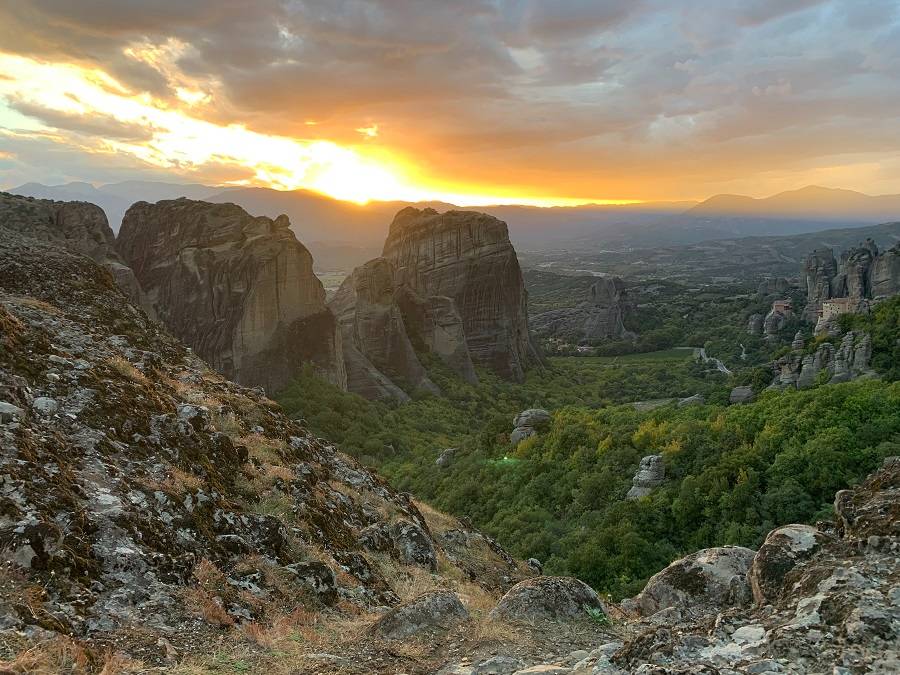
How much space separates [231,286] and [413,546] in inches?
1651

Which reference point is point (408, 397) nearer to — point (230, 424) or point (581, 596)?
point (230, 424)

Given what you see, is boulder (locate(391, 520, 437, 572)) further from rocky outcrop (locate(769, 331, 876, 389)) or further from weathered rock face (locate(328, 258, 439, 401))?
weathered rock face (locate(328, 258, 439, 401))

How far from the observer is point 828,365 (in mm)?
40906

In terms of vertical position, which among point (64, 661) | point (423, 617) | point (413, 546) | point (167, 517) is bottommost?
point (413, 546)

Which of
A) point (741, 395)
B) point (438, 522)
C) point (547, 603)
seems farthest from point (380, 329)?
point (547, 603)

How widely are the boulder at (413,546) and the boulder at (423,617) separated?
485 centimetres

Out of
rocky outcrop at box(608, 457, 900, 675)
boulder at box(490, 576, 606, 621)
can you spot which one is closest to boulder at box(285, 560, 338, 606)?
boulder at box(490, 576, 606, 621)

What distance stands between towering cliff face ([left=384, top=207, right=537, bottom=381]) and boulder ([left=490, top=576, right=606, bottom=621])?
71.5 m

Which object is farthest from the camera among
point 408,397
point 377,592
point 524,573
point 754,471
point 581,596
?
point 408,397

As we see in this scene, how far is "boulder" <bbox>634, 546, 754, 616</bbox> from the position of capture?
927cm

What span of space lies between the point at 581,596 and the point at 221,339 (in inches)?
1800

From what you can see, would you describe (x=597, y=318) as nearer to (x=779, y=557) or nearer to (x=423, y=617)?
(x=423, y=617)

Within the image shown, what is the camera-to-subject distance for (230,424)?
1456cm

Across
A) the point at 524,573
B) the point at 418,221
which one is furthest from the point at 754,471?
the point at 418,221
